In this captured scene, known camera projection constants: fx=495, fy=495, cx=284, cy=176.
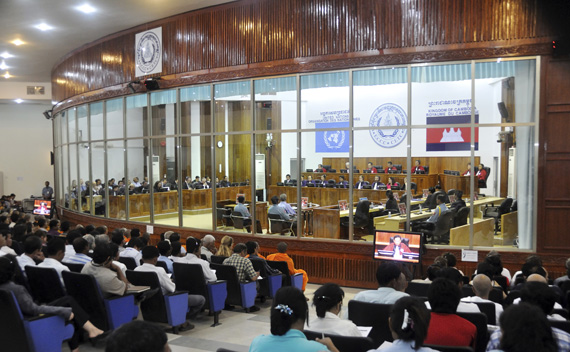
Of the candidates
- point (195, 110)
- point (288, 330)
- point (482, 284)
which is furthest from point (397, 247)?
point (195, 110)

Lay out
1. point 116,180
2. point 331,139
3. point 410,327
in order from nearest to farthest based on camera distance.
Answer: point 410,327, point 331,139, point 116,180

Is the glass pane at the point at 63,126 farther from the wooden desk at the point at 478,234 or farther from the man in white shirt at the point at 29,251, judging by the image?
the wooden desk at the point at 478,234

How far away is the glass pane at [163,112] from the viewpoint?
11062 mm

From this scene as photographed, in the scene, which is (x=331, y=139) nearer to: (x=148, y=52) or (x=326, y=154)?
(x=326, y=154)

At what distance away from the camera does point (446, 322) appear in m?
3.08

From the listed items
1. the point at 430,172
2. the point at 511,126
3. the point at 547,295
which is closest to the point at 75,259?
the point at 547,295

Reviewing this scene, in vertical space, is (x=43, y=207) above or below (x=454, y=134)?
below

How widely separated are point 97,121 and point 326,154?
6.44 meters

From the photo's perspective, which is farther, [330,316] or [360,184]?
[360,184]

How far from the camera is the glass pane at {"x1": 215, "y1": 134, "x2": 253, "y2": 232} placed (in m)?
10.1

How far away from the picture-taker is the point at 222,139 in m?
10.3

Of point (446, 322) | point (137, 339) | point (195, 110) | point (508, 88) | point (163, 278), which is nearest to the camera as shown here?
point (137, 339)

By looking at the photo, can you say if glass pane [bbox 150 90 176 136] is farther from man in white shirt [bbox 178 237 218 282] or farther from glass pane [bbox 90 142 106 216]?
man in white shirt [bbox 178 237 218 282]

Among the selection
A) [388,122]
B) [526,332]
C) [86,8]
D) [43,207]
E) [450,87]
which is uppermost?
[86,8]
